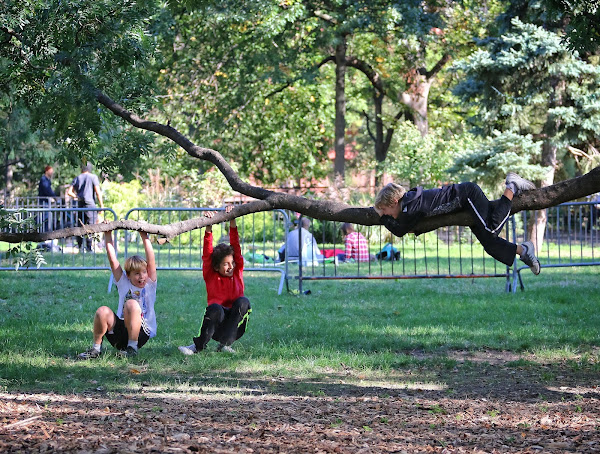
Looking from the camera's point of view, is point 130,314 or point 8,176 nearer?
point 130,314

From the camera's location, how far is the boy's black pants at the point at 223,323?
768 cm

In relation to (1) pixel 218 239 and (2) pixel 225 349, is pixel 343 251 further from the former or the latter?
(2) pixel 225 349

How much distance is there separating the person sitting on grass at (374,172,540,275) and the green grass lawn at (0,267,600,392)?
181cm

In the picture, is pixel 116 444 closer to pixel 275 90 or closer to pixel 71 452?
pixel 71 452

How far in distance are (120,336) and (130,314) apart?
11.9 inches

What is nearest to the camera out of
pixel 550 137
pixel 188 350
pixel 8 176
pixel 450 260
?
pixel 188 350

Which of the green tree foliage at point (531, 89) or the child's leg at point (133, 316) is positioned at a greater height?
the green tree foliage at point (531, 89)

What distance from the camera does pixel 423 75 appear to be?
33219 mm

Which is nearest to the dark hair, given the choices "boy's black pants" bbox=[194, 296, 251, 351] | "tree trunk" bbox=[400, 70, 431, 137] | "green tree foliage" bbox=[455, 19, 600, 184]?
"boy's black pants" bbox=[194, 296, 251, 351]

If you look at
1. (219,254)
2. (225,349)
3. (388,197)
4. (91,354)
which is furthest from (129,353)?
(388,197)

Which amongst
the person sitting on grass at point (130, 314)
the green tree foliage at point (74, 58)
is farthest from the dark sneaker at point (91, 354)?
the green tree foliage at point (74, 58)

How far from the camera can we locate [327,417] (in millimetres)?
5473

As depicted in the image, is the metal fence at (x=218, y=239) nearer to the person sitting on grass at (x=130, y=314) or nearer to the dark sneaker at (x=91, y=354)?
the person sitting on grass at (x=130, y=314)

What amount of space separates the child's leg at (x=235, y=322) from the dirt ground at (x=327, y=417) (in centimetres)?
113
